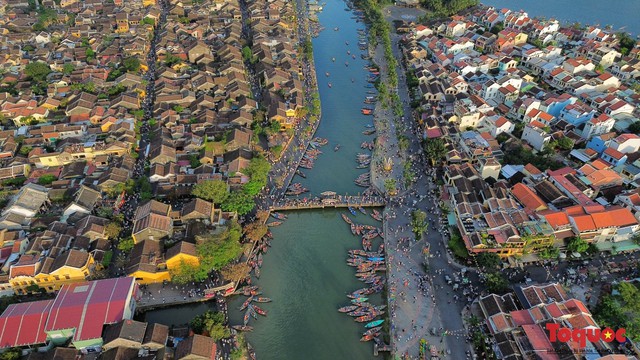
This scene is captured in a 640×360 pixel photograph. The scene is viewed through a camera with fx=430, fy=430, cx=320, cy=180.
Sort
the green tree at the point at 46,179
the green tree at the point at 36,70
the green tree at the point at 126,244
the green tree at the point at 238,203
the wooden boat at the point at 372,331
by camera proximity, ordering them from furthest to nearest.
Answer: the green tree at the point at 36,70, the green tree at the point at 46,179, the green tree at the point at 238,203, the green tree at the point at 126,244, the wooden boat at the point at 372,331

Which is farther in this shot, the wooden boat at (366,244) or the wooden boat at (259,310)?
the wooden boat at (366,244)

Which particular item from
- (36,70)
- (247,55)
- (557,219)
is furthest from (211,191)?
(36,70)

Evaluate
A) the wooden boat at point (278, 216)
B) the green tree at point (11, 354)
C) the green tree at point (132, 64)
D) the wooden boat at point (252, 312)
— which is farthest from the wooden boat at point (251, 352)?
the green tree at point (132, 64)

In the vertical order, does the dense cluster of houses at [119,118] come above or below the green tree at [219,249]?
above

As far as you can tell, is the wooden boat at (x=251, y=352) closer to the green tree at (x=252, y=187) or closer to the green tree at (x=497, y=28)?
the green tree at (x=252, y=187)

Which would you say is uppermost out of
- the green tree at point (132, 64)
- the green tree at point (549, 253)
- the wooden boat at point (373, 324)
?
the green tree at point (132, 64)

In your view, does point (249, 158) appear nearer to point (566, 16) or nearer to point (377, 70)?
point (377, 70)

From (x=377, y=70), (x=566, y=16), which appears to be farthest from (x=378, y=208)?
(x=566, y=16)
